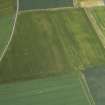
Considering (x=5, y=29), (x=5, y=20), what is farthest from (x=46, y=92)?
(x=5, y=20)

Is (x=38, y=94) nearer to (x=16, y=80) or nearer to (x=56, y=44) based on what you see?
(x=16, y=80)

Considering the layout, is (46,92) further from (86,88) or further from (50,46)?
(50,46)

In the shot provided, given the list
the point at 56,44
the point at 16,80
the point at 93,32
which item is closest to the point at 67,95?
the point at 16,80

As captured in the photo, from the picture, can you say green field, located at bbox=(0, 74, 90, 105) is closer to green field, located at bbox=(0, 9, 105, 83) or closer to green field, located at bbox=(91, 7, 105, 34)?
green field, located at bbox=(0, 9, 105, 83)

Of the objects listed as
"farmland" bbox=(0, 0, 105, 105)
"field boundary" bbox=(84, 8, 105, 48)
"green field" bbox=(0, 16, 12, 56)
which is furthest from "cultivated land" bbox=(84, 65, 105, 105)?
"green field" bbox=(0, 16, 12, 56)

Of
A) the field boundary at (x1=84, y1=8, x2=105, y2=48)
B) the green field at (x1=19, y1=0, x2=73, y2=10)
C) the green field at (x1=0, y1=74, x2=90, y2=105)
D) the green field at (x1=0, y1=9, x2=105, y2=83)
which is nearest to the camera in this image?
the green field at (x1=0, y1=74, x2=90, y2=105)

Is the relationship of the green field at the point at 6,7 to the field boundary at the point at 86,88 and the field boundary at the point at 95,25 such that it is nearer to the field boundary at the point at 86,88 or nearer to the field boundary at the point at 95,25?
the field boundary at the point at 95,25
